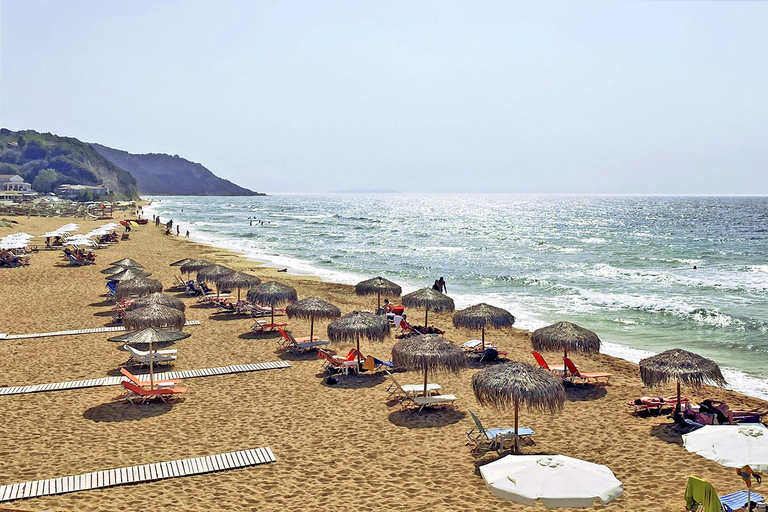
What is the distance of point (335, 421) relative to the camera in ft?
35.9

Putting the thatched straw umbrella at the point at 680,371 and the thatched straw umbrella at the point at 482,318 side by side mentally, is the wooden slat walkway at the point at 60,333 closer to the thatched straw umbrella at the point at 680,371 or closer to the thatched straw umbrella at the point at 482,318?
the thatched straw umbrella at the point at 482,318

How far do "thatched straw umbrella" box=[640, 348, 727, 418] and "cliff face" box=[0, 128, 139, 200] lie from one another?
486 ft

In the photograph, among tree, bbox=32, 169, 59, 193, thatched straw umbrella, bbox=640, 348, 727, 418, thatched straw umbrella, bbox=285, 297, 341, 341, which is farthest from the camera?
tree, bbox=32, 169, 59, 193

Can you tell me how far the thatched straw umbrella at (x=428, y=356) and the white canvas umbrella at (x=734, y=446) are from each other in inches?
183

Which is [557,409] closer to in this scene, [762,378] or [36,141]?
[762,378]

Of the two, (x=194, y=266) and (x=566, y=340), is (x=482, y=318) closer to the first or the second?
(x=566, y=340)

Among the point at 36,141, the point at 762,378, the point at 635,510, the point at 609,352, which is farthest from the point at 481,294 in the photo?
the point at 36,141

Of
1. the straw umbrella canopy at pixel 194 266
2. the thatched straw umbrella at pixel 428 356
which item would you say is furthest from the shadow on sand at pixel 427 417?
the straw umbrella canopy at pixel 194 266

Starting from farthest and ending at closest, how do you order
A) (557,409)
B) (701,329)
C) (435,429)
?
(701,329) < (435,429) < (557,409)

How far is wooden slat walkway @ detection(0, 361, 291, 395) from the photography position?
1206cm

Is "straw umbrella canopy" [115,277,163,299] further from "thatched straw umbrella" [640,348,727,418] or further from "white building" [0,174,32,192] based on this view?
"white building" [0,174,32,192]

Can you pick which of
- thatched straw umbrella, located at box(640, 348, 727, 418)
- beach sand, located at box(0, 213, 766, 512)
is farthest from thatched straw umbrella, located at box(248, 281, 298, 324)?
thatched straw umbrella, located at box(640, 348, 727, 418)

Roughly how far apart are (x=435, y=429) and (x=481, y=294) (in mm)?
19578

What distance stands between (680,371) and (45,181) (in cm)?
15083
